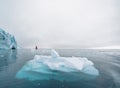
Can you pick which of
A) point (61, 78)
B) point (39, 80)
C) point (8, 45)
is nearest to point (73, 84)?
point (61, 78)

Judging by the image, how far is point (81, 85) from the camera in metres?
8.84

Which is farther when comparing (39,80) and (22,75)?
(22,75)

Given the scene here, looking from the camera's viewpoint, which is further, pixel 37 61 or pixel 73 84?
pixel 37 61

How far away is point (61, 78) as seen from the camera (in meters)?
10.3

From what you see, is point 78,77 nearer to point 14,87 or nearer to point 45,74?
point 45,74

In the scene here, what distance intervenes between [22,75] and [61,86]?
4.03m

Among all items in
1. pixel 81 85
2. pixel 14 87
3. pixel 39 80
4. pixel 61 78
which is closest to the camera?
pixel 14 87

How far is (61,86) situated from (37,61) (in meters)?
4.83

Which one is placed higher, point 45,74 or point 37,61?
point 37,61

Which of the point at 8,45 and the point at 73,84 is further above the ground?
the point at 8,45

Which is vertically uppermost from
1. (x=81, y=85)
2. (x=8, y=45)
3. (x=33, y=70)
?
(x=8, y=45)

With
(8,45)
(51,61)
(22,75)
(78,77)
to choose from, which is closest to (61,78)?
(78,77)

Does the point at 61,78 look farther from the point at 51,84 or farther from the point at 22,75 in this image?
the point at 22,75

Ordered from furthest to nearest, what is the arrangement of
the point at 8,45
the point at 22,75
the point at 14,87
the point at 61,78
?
the point at 8,45, the point at 22,75, the point at 61,78, the point at 14,87
